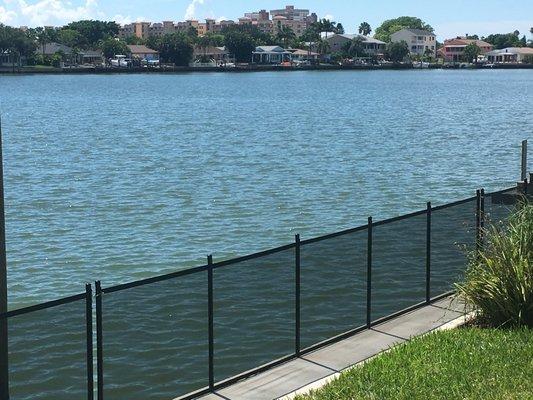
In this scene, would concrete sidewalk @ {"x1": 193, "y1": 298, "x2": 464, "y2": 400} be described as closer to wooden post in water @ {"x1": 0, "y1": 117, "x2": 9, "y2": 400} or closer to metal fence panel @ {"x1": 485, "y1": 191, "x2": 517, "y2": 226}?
wooden post in water @ {"x1": 0, "y1": 117, "x2": 9, "y2": 400}

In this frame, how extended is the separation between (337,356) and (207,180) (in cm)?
3255

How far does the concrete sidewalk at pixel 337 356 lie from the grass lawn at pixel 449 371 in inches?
26.5

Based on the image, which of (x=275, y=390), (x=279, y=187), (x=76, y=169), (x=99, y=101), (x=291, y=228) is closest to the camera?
(x=275, y=390)

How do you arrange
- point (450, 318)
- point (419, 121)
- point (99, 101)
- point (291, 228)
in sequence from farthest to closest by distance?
point (99, 101), point (419, 121), point (291, 228), point (450, 318)

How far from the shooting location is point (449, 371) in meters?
10.9

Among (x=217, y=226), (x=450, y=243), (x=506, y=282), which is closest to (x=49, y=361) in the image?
(x=506, y=282)

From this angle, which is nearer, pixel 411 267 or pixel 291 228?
pixel 411 267

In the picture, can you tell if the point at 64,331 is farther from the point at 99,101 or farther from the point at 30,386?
the point at 99,101

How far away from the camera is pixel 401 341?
13180 mm

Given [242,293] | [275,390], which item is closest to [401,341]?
[275,390]

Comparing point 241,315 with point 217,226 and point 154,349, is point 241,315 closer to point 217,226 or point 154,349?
point 154,349

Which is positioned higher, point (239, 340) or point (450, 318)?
point (450, 318)

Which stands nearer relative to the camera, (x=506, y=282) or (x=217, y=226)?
(x=506, y=282)

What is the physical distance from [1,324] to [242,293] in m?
6.94
